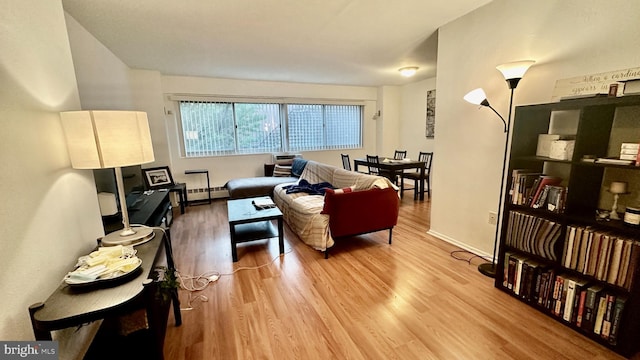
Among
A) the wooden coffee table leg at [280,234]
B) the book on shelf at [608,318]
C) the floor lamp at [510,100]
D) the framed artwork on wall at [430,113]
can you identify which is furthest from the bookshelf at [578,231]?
the framed artwork on wall at [430,113]

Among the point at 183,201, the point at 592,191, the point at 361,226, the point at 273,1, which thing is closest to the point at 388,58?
the point at 273,1

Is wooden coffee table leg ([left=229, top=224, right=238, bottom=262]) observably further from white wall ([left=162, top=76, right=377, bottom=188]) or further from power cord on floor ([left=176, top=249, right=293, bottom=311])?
white wall ([left=162, top=76, right=377, bottom=188])

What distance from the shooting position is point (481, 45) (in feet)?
8.02

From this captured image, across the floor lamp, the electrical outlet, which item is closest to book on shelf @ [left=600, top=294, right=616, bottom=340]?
the floor lamp

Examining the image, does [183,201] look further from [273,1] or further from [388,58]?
[388,58]

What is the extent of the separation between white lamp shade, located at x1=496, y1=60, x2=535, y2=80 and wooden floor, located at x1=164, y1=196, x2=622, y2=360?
1.71 m

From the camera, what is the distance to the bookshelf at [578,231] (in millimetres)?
1479

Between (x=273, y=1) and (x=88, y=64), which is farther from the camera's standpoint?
(x=88, y=64)

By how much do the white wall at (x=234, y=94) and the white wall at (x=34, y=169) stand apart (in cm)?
349

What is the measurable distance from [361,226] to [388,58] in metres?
2.67

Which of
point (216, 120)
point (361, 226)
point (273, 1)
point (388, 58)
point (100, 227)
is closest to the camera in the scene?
point (100, 227)

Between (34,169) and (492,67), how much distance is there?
3.30 m

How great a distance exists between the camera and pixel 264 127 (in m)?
5.62

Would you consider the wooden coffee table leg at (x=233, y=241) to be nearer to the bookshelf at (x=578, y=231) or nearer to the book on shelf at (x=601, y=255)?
the bookshelf at (x=578, y=231)
